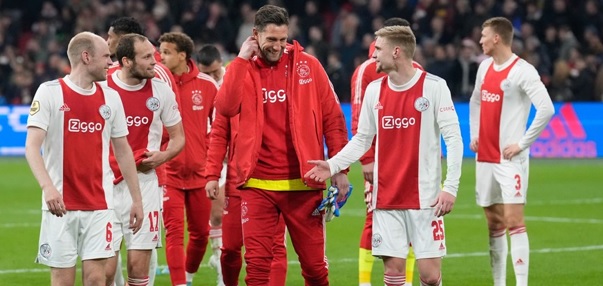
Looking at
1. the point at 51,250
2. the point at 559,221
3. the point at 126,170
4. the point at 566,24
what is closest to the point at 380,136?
the point at 126,170

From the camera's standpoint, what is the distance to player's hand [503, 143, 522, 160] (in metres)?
10.5

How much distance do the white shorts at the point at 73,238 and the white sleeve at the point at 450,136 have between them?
2390mm

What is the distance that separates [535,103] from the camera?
34.2 feet

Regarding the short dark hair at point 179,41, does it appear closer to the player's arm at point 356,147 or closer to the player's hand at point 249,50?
the player's hand at point 249,50

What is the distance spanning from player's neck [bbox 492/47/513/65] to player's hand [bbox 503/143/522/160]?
2.72 feet

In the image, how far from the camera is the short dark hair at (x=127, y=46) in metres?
9.19

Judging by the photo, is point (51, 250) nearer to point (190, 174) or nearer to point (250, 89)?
point (250, 89)

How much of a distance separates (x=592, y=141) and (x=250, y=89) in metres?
17.2

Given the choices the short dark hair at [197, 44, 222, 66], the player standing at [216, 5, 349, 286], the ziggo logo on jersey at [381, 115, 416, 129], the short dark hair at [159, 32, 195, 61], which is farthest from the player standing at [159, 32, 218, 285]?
the ziggo logo on jersey at [381, 115, 416, 129]

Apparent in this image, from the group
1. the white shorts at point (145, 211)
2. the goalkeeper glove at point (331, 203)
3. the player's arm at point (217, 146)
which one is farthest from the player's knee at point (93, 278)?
the goalkeeper glove at point (331, 203)

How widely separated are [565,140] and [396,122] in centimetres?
1687

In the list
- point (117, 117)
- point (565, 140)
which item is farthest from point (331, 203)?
point (565, 140)

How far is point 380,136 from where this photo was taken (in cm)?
859

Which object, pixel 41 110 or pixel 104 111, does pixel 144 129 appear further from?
pixel 41 110
